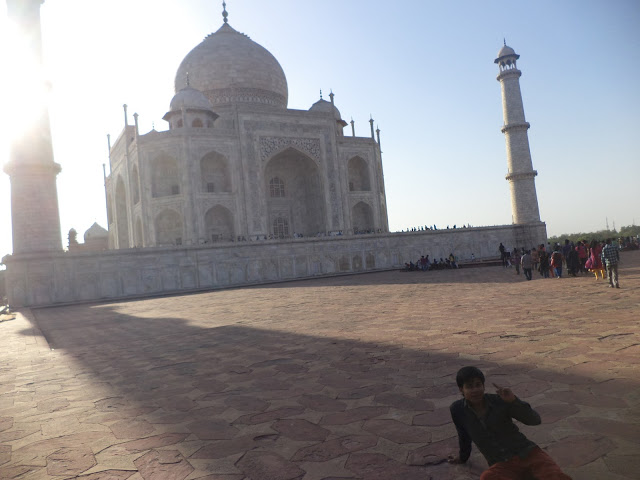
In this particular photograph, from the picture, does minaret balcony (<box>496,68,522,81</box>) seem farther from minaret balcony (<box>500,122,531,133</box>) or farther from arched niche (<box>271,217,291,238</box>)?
arched niche (<box>271,217,291,238</box>)

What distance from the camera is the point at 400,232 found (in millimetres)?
23969

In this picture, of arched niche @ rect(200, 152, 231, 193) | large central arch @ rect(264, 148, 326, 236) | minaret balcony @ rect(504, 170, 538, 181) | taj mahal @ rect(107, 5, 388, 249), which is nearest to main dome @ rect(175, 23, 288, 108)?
taj mahal @ rect(107, 5, 388, 249)

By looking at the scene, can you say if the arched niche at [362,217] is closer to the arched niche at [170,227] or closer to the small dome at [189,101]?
the arched niche at [170,227]

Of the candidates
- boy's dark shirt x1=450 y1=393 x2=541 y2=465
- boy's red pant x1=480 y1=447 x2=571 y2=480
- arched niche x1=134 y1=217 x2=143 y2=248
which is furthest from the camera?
arched niche x1=134 y1=217 x2=143 y2=248

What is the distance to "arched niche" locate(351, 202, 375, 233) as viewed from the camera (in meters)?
30.8

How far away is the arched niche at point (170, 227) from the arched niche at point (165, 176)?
129 cm

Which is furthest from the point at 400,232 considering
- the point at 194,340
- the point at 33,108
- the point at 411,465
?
the point at 411,465

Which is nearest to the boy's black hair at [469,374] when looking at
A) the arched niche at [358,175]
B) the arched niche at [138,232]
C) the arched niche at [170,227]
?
the arched niche at [170,227]

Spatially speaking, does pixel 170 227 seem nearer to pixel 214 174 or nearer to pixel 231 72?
pixel 214 174

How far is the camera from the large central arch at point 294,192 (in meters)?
29.4

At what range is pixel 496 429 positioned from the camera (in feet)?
6.95

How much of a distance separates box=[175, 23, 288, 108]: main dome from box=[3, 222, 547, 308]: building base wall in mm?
14036

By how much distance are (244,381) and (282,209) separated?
2642cm

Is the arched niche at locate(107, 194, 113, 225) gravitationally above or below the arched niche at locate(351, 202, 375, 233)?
above
